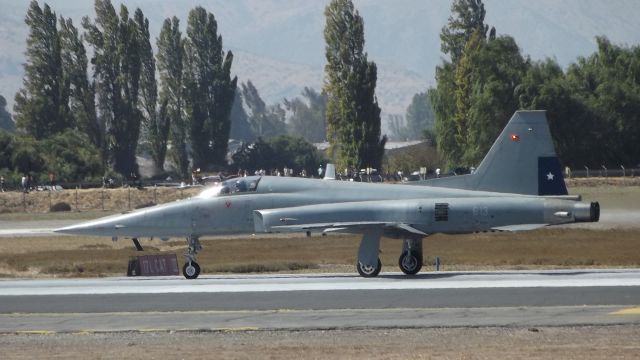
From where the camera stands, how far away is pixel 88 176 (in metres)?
95.1

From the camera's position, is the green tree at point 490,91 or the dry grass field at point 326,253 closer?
the dry grass field at point 326,253

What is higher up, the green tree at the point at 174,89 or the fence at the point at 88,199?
the green tree at the point at 174,89

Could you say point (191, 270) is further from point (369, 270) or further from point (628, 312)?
point (628, 312)

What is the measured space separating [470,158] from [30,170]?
109 feet

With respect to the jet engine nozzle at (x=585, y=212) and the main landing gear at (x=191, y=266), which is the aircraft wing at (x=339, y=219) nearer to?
the main landing gear at (x=191, y=266)

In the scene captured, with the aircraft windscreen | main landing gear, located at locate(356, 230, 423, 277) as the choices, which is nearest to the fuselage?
the aircraft windscreen

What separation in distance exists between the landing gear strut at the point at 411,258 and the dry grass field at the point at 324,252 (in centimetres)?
309

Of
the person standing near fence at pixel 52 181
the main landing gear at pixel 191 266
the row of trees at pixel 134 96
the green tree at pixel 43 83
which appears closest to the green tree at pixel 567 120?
the row of trees at pixel 134 96

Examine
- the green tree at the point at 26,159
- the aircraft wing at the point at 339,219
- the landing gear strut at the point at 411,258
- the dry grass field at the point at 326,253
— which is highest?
the green tree at the point at 26,159

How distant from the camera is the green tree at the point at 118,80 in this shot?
9988 centimetres

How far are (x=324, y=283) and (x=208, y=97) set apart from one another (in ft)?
260

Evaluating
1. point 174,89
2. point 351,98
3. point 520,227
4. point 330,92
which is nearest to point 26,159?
point 174,89

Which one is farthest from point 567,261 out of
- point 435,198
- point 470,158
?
point 470,158

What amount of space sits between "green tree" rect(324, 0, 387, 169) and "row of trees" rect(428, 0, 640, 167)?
7055mm
